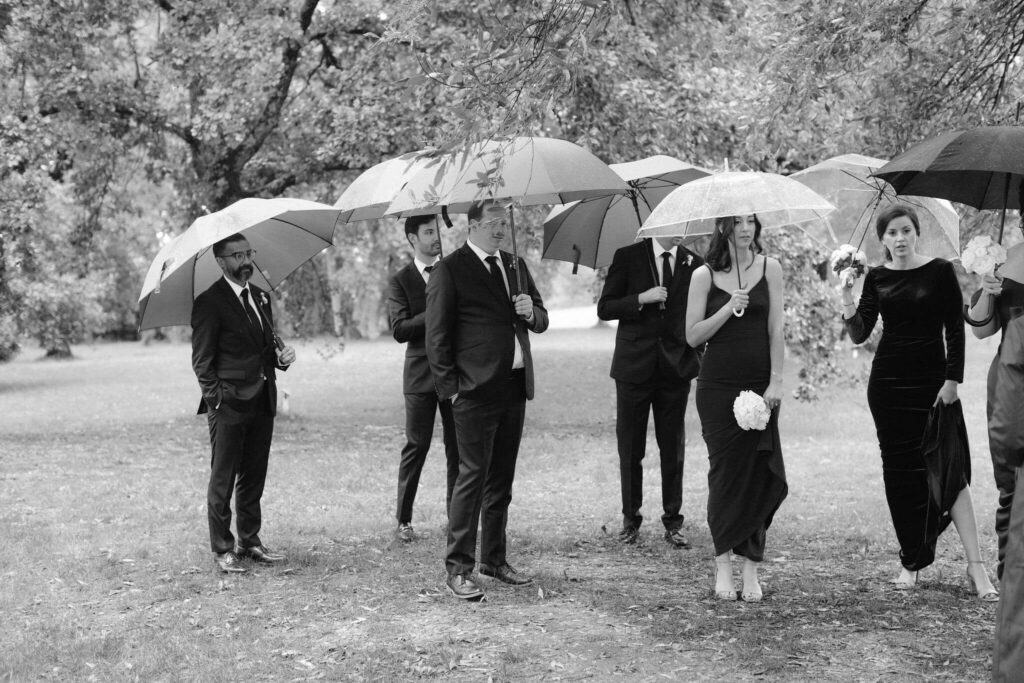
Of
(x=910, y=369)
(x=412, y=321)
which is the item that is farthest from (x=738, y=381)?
(x=412, y=321)

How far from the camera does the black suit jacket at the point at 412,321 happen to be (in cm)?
793

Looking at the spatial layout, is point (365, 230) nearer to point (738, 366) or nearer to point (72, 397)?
point (72, 397)

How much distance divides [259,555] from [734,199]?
4.06m

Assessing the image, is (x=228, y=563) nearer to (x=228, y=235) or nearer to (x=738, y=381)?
(x=228, y=235)

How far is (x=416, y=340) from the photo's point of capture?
26.2ft

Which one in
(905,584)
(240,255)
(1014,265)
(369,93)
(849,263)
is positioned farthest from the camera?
(369,93)

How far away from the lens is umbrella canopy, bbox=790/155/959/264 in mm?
6602

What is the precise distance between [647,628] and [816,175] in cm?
311

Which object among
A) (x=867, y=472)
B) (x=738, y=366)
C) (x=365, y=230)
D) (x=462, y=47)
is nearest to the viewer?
(x=462, y=47)

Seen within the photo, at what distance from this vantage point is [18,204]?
1342cm

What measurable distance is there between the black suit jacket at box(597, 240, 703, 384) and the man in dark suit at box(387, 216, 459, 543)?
132 centimetres

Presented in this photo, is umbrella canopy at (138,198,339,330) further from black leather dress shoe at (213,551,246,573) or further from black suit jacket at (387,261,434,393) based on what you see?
black leather dress shoe at (213,551,246,573)

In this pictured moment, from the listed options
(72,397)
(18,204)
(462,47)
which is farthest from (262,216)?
(72,397)

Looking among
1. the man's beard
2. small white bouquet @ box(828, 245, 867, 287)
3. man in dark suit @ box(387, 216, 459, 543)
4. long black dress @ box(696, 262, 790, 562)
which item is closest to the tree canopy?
man in dark suit @ box(387, 216, 459, 543)
